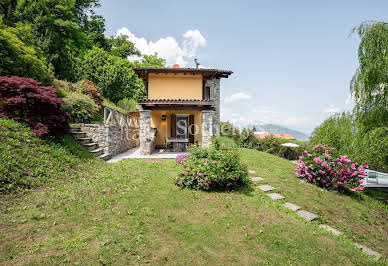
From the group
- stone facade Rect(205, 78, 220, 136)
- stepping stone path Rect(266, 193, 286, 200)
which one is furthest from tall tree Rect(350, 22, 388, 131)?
stone facade Rect(205, 78, 220, 136)

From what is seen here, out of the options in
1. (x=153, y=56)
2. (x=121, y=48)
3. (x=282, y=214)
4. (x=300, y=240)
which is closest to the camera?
(x=300, y=240)

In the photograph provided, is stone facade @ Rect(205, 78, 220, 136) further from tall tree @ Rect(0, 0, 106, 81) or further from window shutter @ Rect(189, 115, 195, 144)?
tall tree @ Rect(0, 0, 106, 81)

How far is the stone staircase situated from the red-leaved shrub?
1451 mm

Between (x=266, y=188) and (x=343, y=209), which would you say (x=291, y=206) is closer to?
(x=266, y=188)

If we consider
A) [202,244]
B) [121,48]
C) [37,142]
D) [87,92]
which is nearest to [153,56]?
[121,48]

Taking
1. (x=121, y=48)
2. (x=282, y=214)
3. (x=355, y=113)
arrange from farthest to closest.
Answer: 1. (x=121, y=48)
2. (x=355, y=113)
3. (x=282, y=214)

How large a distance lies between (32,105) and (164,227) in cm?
667

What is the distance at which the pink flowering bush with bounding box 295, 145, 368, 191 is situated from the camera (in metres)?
6.45

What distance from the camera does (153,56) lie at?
32125 mm

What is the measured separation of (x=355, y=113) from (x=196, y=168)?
8028mm

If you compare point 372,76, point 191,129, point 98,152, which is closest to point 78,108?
point 98,152

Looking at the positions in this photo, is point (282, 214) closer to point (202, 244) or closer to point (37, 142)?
point (202, 244)

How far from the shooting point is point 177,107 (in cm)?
1110

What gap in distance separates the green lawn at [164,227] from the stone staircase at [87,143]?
120 inches
